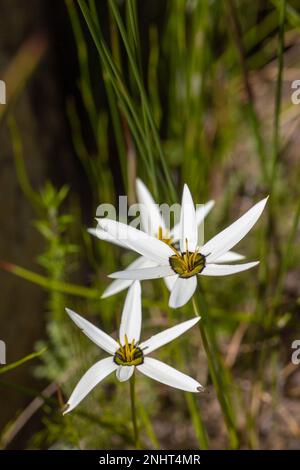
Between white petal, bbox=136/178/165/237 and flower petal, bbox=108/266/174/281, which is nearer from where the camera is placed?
flower petal, bbox=108/266/174/281

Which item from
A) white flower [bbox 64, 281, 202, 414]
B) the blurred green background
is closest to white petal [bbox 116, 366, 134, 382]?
white flower [bbox 64, 281, 202, 414]

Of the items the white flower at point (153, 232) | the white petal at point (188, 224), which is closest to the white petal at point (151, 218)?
the white flower at point (153, 232)

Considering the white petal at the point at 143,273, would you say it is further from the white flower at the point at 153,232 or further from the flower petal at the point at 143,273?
the white flower at the point at 153,232

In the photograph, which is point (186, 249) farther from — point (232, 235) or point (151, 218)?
point (151, 218)

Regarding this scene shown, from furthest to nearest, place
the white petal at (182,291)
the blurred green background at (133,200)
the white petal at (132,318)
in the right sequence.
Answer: the blurred green background at (133,200), the white petal at (132,318), the white petal at (182,291)

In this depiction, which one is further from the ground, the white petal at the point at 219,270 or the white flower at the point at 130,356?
the white petal at the point at 219,270

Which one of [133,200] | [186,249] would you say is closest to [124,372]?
[186,249]

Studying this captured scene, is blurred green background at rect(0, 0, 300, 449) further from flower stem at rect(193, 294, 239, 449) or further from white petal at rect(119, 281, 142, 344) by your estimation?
white petal at rect(119, 281, 142, 344)
